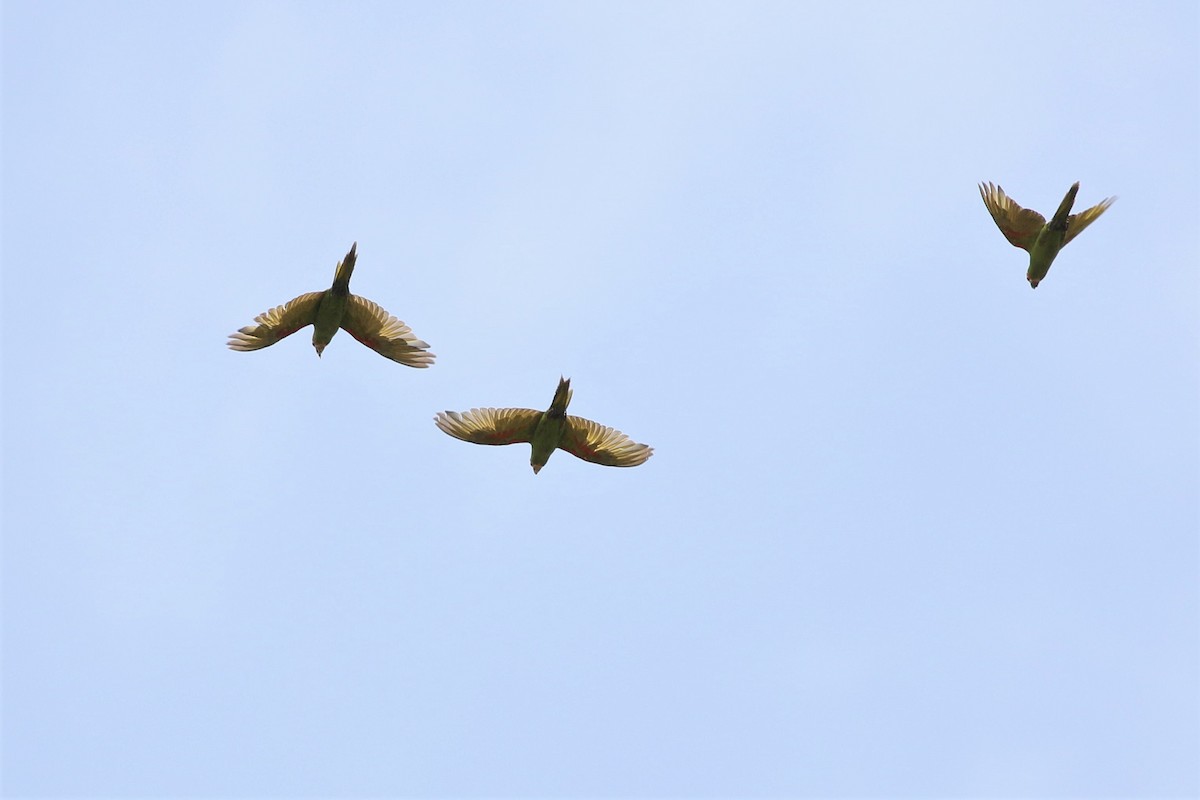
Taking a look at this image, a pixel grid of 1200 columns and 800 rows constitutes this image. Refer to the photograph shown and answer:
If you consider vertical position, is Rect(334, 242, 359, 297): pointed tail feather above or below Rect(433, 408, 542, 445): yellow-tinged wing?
above

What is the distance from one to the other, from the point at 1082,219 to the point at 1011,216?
4.01 ft

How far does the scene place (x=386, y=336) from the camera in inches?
976

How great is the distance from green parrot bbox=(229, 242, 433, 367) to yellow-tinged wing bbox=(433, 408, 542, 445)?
4.06 ft

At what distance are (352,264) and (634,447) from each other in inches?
214

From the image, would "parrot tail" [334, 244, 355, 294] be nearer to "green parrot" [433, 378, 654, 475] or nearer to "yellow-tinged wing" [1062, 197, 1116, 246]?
"green parrot" [433, 378, 654, 475]

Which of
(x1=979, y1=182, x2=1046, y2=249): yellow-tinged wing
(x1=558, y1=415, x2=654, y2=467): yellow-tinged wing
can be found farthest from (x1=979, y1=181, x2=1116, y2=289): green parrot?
(x1=558, y1=415, x2=654, y2=467): yellow-tinged wing

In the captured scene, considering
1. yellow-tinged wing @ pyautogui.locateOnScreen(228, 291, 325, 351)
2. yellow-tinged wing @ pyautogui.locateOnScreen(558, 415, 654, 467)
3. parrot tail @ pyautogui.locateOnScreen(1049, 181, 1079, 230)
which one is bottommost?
yellow-tinged wing @ pyautogui.locateOnScreen(558, 415, 654, 467)

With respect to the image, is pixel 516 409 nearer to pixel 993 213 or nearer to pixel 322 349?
pixel 322 349

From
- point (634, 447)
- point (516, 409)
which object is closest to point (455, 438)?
point (516, 409)

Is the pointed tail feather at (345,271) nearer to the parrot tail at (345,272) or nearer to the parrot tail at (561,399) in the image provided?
the parrot tail at (345,272)

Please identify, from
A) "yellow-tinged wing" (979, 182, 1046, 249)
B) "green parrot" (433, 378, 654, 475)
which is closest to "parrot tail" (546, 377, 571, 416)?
"green parrot" (433, 378, 654, 475)

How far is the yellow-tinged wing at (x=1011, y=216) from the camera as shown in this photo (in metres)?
24.7

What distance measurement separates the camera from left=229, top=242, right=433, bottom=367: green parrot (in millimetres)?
23906

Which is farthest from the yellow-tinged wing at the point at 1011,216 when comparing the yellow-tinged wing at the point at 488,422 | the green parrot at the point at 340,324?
the green parrot at the point at 340,324
